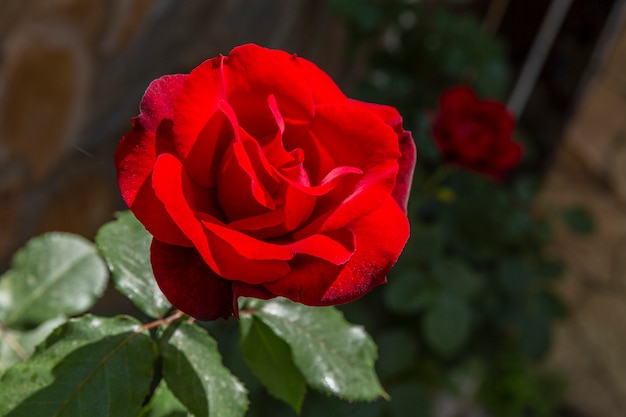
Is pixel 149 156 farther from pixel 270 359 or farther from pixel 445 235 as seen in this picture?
pixel 445 235

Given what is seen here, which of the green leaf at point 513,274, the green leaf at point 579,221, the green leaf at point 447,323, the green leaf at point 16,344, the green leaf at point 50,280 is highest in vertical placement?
the green leaf at point 50,280

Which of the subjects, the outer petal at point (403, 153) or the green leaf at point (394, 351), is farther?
the green leaf at point (394, 351)

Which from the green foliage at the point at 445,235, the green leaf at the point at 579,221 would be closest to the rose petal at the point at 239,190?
the green foliage at the point at 445,235

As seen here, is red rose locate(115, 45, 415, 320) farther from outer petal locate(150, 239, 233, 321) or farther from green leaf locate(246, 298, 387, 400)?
green leaf locate(246, 298, 387, 400)

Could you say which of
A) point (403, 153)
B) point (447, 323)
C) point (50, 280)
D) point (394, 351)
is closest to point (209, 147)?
point (403, 153)

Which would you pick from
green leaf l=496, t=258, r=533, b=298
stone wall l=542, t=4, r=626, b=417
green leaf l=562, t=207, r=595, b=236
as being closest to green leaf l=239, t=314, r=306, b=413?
green leaf l=496, t=258, r=533, b=298

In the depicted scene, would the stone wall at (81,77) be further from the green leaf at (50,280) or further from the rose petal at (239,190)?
the rose petal at (239,190)

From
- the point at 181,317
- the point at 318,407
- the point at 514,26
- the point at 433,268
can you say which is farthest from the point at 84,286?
the point at 514,26

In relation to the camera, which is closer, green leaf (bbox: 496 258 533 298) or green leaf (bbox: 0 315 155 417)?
green leaf (bbox: 0 315 155 417)
